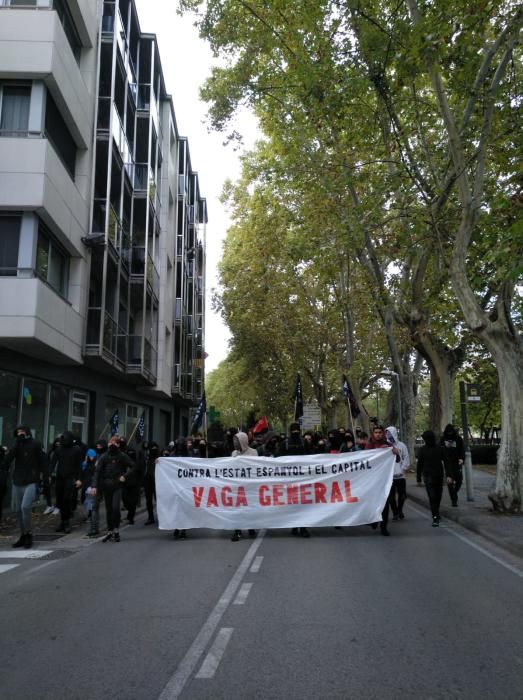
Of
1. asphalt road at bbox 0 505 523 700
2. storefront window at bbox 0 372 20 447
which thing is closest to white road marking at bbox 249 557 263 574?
asphalt road at bbox 0 505 523 700

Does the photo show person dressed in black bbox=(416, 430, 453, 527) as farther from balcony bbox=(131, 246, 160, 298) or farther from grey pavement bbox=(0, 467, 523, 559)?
balcony bbox=(131, 246, 160, 298)

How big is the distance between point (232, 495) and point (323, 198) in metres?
10.9

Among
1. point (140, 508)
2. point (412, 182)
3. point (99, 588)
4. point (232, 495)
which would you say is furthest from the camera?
point (140, 508)

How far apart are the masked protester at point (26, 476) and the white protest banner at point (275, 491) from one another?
208cm

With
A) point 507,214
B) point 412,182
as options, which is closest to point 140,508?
point 412,182

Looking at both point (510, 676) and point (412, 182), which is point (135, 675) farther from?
point (412, 182)

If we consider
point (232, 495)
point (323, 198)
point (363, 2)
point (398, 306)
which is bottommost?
point (232, 495)

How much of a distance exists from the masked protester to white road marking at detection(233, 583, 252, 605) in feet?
15.3

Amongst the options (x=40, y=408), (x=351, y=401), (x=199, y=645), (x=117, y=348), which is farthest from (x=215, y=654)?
(x=351, y=401)

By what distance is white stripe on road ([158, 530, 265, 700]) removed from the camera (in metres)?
4.05

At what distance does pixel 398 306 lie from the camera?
20906 millimetres

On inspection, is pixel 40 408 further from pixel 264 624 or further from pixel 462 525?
pixel 264 624

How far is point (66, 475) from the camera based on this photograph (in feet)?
37.4

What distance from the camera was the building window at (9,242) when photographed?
1381cm
